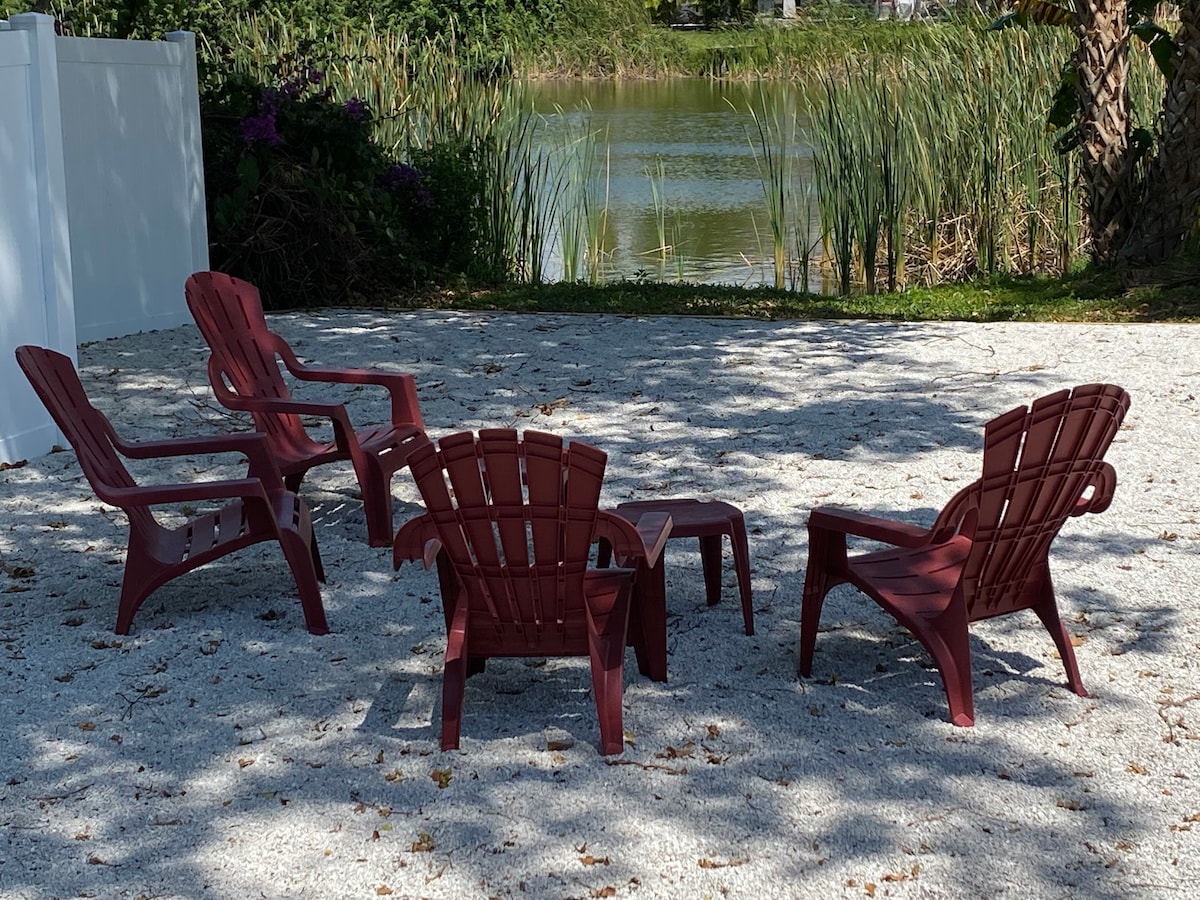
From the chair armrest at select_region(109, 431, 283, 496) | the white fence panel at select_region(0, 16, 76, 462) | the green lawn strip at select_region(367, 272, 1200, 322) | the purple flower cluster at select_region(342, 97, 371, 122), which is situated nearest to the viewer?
the chair armrest at select_region(109, 431, 283, 496)

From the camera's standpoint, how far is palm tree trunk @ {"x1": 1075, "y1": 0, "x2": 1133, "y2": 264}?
10930 millimetres

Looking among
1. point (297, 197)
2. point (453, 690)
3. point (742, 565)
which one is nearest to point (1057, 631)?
point (742, 565)

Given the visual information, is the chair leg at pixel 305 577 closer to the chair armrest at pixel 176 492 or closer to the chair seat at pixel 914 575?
the chair armrest at pixel 176 492

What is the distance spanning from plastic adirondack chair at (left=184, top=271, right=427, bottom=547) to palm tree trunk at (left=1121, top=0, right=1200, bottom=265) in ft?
23.4

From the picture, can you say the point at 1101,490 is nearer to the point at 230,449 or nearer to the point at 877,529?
the point at 877,529

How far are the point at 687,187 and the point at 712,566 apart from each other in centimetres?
1338

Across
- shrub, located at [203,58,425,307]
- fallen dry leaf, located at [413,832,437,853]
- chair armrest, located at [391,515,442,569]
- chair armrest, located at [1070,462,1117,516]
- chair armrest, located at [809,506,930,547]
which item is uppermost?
shrub, located at [203,58,425,307]

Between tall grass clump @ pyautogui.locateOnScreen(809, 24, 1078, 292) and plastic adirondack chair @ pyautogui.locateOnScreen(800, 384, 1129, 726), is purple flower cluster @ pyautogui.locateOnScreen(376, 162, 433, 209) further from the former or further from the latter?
plastic adirondack chair @ pyautogui.locateOnScreen(800, 384, 1129, 726)

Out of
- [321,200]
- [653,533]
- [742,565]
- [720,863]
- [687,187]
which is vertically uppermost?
[321,200]

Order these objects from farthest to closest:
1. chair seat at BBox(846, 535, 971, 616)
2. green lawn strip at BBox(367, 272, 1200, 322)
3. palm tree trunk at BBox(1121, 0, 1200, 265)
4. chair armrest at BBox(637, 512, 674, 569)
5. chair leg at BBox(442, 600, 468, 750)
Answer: palm tree trunk at BBox(1121, 0, 1200, 265) → green lawn strip at BBox(367, 272, 1200, 322) → chair seat at BBox(846, 535, 971, 616) → chair armrest at BBox(637, 512, 674, 569) → chair leg at BBox(442, 600, 468, 750)

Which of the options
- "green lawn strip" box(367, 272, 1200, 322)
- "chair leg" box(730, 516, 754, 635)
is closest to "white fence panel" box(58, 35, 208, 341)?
"green lawn strip" box(367, 272, 1200, 322)

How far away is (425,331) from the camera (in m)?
9.62

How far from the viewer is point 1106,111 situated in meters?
10.9

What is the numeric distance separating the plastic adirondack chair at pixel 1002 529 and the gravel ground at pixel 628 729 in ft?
0.70
